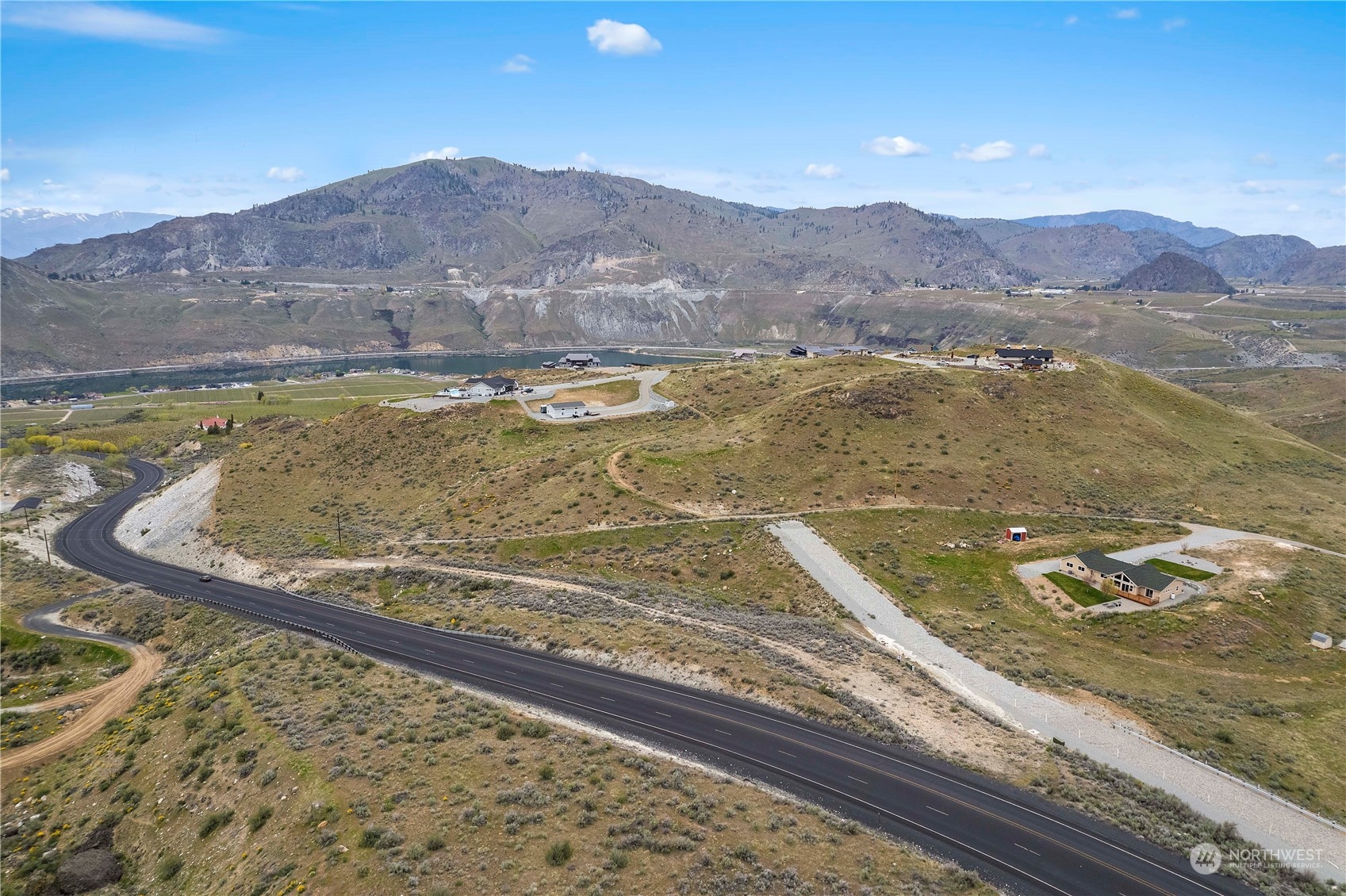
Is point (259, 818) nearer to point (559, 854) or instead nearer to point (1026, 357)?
point (559, 854)

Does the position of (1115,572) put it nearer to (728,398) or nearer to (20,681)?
(728,398)

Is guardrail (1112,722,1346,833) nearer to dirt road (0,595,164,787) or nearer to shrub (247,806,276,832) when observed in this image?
shrub (247,806,276,832)

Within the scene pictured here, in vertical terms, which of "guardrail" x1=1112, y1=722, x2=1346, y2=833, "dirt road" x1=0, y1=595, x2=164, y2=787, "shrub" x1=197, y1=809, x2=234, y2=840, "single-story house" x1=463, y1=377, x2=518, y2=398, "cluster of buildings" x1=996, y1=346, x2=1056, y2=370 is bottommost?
"dirt road" x1=0, y1=595, x2=164, y2=787

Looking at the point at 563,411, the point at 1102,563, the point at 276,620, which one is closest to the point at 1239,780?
the point at 1102,563

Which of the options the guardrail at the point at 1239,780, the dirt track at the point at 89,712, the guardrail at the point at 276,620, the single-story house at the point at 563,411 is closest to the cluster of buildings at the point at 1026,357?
the single-story house at the point at 563,411

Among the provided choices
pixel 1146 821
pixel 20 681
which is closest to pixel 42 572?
pixel 20 681

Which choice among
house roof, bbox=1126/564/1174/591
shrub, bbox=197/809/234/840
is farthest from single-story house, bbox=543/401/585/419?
shrub, bbox=197/809/234/840
